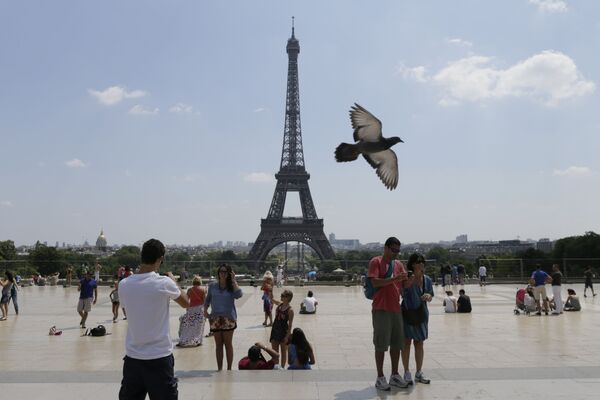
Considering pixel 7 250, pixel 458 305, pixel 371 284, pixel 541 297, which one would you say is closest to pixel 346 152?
pixel 371 284

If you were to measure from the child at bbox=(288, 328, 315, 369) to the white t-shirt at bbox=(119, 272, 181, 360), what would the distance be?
12.0 ft

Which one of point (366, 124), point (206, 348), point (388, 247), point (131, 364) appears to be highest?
point (366, 124)

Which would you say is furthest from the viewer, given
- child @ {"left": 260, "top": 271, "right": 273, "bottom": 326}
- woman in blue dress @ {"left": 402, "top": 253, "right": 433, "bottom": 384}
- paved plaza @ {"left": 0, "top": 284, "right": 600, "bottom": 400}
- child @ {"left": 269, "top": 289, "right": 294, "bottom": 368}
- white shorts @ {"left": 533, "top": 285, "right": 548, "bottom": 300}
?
white shorts @ {"left": 533, "top": 285, "right": 548, "bottom": 300}

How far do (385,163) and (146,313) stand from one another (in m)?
3.47

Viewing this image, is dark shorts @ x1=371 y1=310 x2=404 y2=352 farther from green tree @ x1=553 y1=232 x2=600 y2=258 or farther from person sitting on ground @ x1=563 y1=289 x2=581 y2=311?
green tree @ x1=553 y1=232 x2=600 y2=258

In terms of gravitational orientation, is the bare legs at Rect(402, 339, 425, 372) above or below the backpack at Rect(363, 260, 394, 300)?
below

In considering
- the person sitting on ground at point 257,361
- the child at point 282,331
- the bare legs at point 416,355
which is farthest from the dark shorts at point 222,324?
the bare legs at point 416,355

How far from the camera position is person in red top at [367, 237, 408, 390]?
237 inches

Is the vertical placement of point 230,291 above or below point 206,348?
above

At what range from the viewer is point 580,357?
8.30 m

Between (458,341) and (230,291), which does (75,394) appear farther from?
(458,341)

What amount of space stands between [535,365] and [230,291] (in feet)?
14.7

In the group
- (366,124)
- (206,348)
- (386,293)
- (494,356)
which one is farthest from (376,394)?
(206,348)

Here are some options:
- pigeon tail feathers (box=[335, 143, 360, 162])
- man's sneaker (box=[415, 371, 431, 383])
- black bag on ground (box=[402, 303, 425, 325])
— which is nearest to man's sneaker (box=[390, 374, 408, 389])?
man's sneaker (box=[415, 371, 431, 383])
